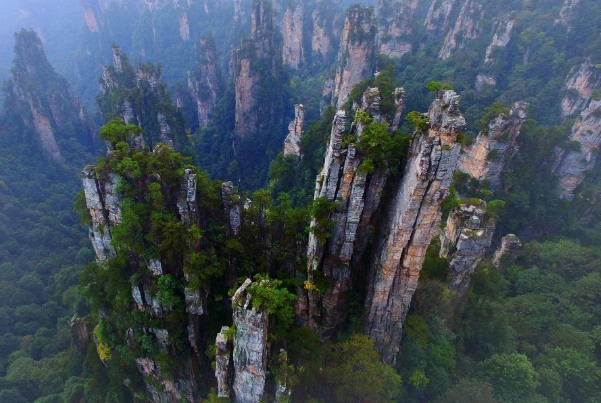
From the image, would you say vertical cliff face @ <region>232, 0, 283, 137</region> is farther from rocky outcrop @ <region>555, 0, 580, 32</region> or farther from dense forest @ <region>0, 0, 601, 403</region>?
rocky outcrop @ <region>555, 0, 580, 32</region>

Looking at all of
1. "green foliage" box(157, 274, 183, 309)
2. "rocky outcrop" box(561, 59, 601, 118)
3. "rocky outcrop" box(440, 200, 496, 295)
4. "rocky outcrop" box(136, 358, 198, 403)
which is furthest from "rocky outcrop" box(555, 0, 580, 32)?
"rocky outcrop" box(136, 358, 198, 403)

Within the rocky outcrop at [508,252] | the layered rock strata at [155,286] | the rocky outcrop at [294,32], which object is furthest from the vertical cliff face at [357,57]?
the layered rock strata at [155,286]

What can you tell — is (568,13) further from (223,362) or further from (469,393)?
(223,362)

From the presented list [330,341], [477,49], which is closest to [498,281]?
[330,341]

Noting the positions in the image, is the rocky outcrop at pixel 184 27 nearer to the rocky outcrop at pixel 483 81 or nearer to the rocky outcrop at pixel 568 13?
the rocky outcrop at pixel 483 81

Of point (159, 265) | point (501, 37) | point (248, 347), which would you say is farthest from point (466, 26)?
point (248, 347)

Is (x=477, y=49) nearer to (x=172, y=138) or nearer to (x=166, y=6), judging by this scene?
(x=172, y=138)
